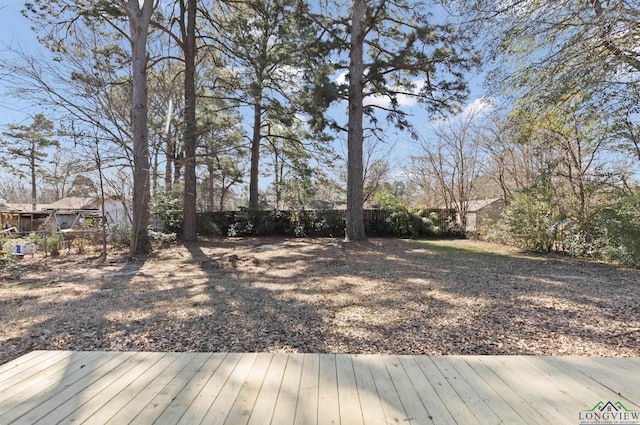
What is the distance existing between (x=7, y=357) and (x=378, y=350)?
275 cm

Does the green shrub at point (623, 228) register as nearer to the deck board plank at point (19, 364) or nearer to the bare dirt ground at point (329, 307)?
the bare dirt ground at point (329, 307)

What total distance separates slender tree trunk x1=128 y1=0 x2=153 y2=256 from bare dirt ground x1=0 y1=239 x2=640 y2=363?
40.9 inches

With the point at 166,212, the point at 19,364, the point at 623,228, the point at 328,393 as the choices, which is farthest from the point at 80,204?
the point at 623,228

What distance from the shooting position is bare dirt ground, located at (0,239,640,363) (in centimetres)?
Result: 256

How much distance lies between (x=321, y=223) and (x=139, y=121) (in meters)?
5.99

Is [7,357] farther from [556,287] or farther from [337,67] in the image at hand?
[337,67]

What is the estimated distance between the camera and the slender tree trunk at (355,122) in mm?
8039

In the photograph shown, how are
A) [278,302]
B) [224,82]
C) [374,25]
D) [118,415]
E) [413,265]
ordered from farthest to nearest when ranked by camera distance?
[224,82]
[374,25]
[413,265]
[278,302]
[118,415]

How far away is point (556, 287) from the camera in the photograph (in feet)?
13.8

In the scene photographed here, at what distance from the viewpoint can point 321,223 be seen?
10859 mm

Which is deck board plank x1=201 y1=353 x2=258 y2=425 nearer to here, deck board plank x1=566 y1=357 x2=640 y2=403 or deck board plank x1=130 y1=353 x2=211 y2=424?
deck board plank x1=130 y1=353 x2=211 y2=424

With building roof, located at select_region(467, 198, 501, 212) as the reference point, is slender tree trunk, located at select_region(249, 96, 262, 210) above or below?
above

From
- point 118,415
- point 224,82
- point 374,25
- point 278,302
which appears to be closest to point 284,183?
point 224,82

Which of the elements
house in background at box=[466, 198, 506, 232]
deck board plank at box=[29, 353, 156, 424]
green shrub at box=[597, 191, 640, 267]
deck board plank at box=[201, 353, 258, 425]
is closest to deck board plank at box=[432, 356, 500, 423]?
deck board plank at box=[201, 353, 258, 425]
